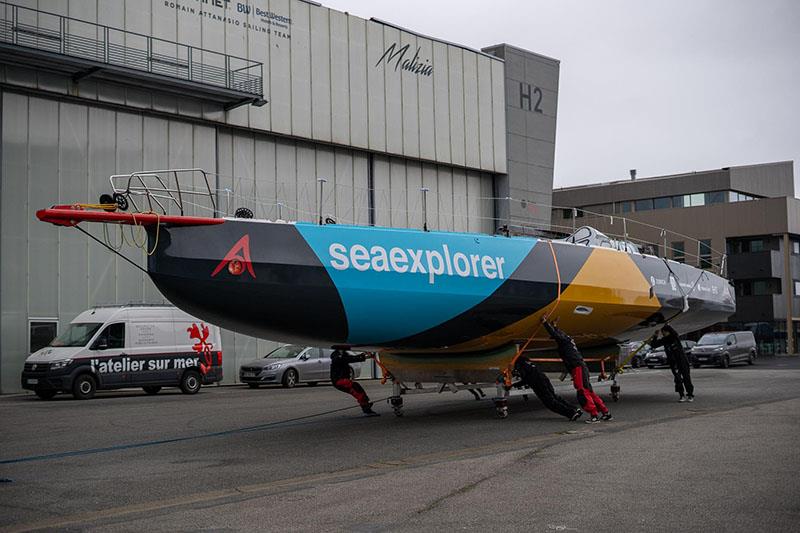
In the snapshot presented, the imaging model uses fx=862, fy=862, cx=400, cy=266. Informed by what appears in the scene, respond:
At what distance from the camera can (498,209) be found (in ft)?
117

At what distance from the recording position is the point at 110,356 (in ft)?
71.7

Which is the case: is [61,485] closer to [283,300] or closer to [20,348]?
[283,300]

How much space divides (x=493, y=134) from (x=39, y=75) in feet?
60.5

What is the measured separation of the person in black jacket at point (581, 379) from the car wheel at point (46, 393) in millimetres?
13600

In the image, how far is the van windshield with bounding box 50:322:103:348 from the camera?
2161cm

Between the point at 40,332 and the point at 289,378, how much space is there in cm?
733

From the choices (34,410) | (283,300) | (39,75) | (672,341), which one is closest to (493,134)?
(39,75)

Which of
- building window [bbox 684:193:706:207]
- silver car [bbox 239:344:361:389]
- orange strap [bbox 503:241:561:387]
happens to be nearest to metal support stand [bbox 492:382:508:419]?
orange strap [bbox 503:241:561:387]

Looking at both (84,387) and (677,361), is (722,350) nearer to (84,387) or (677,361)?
(677,361)

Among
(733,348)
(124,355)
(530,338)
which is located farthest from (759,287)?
(530,338)

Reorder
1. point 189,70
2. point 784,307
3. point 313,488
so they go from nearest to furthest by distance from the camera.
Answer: point 313,488 < point 189,70 < point 784,307

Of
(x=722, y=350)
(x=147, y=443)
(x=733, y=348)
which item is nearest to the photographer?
(x=147, y=443)

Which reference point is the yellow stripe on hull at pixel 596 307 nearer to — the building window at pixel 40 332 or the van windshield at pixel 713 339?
the building window at pixel 40 332

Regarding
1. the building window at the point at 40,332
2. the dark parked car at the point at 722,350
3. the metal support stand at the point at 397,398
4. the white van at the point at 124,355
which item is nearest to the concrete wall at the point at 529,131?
the dark parked car at the point at 722,350
